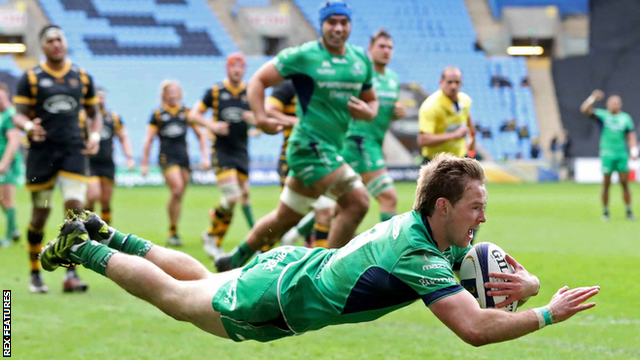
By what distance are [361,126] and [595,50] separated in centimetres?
3480

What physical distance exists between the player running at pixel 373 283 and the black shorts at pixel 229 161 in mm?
6620

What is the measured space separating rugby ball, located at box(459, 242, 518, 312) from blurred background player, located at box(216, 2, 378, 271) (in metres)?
3.07

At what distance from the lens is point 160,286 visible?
4.12 metres

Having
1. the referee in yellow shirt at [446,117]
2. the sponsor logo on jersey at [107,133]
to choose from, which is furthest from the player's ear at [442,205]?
the sponsor logo on jersey at [107,133]

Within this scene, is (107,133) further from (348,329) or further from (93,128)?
(348,329)

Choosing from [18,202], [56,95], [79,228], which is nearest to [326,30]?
[56,95]

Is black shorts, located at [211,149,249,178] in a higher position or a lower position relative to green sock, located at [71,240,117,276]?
lower

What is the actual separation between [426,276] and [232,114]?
8311 millimetres

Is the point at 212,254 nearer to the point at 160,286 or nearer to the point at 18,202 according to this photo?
the point at 160,286

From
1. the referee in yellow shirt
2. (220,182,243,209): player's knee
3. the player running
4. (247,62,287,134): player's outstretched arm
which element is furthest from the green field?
(247,62,287,134): player's outstretched arm

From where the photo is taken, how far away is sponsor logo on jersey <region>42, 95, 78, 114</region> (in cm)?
735

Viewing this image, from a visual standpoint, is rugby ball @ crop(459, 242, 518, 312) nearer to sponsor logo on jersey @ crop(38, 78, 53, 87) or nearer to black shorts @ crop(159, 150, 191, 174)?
sponsor logo on jersey @ crop(38, 78, 53, 87)

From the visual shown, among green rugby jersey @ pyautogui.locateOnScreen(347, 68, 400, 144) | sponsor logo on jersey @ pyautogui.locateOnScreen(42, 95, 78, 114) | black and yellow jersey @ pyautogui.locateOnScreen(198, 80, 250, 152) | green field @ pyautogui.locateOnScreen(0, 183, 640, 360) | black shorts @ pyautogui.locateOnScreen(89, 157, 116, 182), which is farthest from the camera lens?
black shorts @ pyautogui.locateOnScreen(89, 157, 116, 182)

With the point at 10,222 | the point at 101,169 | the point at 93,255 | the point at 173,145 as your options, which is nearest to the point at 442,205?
the point at 93,255
